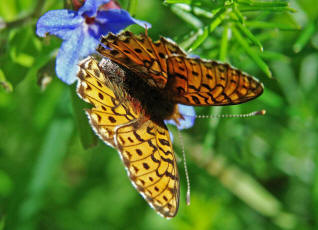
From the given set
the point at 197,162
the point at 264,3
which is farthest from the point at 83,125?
the point at 197,162

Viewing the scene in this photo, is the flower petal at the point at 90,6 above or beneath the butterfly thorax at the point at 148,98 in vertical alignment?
above

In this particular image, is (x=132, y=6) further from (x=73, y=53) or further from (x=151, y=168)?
(x=151, y=168)

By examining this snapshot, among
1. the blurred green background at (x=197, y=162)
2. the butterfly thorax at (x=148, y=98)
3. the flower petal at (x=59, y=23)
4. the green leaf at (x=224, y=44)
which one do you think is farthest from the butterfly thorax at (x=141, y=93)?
the blurred green background at (x=197, y=162)

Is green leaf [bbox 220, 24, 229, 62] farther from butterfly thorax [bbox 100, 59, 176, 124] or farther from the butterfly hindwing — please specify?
the butterfly hindwing

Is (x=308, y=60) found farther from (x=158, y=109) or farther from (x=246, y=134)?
(x=158, y=109)

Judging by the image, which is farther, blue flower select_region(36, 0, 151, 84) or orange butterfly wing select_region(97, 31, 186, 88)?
blue flower select_region(36, 0, 151, 84)

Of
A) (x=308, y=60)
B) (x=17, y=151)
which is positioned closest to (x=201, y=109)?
(x=308, y=60)

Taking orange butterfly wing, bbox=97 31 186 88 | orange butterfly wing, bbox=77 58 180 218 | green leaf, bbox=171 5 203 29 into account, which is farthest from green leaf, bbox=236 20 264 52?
orange butterfly wing, bbox=77 58 180 218

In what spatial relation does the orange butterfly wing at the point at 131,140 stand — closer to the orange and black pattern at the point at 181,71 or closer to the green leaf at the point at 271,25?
the orange and black pattern at the point at 181,71
